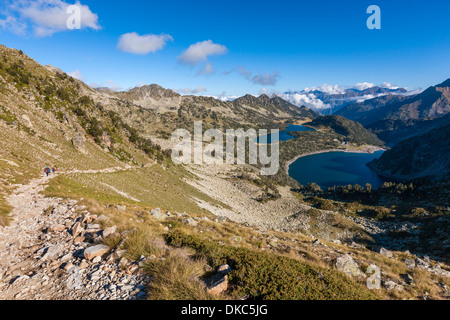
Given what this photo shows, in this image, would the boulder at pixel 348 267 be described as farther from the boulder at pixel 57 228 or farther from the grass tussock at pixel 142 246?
the boulder at pixel 57 228

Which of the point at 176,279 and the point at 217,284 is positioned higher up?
the point at 176,279

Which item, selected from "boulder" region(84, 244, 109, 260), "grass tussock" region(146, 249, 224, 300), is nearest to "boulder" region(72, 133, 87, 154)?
"boulder" region(84, 244, 109, 260)

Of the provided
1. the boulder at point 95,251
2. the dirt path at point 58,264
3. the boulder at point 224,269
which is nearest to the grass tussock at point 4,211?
the dirt path at point 58,264

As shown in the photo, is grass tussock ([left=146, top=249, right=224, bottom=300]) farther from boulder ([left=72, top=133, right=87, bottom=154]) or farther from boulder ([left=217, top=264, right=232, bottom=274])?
boulder ([left=72, top=133, right=87, bottom=154])

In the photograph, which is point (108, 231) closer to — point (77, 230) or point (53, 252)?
point (77, 230)

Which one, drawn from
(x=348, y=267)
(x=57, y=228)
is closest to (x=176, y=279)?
(x=57, y=228)
